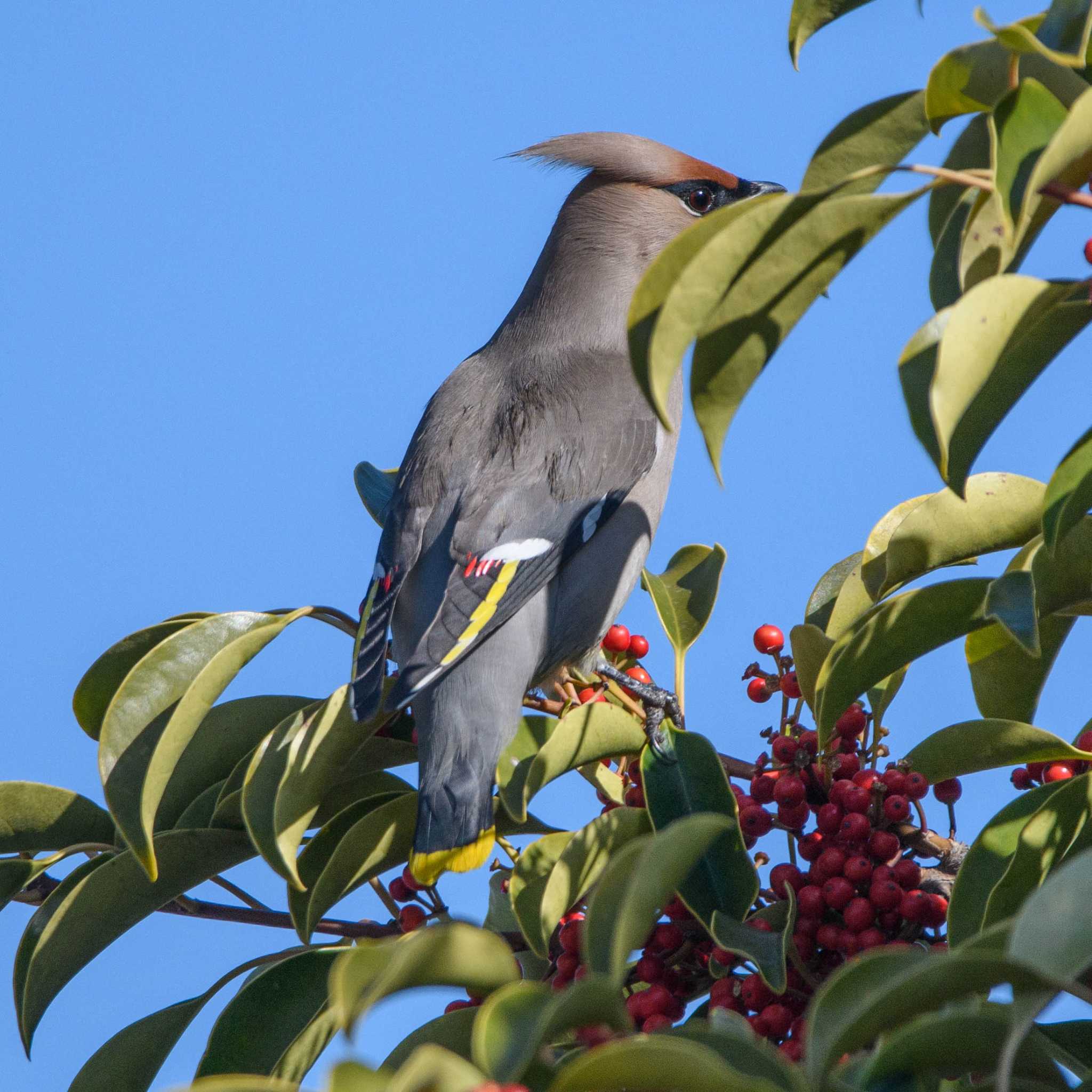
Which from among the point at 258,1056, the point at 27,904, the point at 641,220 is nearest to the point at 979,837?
the point at 258,1056

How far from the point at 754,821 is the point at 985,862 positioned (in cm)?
47

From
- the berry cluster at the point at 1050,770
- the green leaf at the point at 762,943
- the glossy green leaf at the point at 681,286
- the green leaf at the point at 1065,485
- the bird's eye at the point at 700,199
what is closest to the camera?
the glossy green leaf at the point at 681,286

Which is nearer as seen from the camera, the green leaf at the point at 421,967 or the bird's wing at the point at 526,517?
the green leaf at the point at 421,967

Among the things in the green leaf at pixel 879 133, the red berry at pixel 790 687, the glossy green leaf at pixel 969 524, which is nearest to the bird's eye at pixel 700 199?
the red berry at pixel 790 687

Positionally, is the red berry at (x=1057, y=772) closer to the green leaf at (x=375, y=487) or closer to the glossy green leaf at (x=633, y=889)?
the glossy green leaf at (x=633, y=889)

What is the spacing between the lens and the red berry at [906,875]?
6.71ft

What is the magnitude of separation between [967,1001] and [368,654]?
1388 mm

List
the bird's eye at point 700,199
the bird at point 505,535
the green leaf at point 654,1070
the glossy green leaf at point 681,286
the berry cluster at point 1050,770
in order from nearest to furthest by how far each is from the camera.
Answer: the green leaf at point 654,1070, the glossy green leaf at point 681,286, the berry cluster at point 1050,770, the bird at point 505,535, the bird's eye at point 700,199

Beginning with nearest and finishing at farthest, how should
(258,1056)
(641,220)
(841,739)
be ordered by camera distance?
(258,1056) < (841,739) < (641,220)

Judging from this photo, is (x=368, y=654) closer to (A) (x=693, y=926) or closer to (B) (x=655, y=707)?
(B) (x=655, y=707)

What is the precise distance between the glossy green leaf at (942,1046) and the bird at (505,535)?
1117 mm

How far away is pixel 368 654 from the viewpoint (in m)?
2.46

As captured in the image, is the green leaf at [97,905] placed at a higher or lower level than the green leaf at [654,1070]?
higher

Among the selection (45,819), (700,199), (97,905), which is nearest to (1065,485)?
(97,905)
